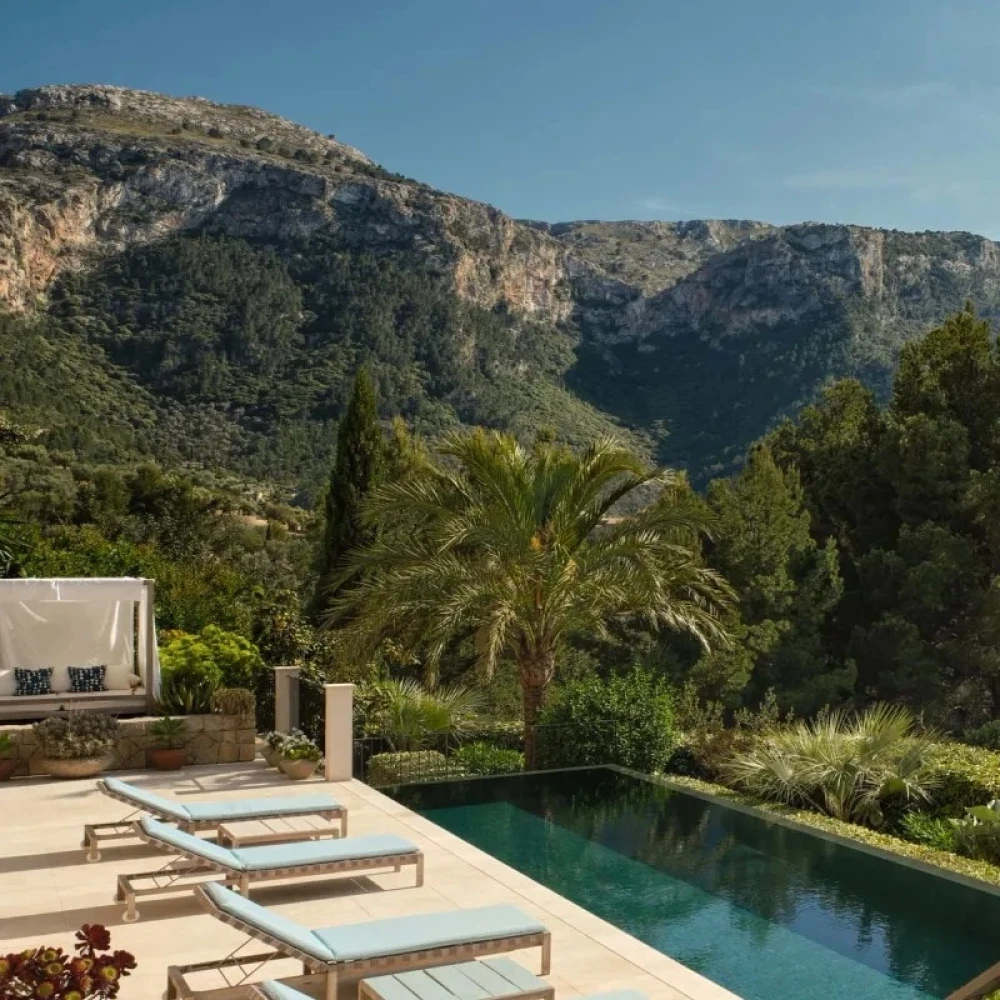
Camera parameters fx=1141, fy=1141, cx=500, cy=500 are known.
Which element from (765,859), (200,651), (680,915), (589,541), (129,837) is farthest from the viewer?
(589,541)

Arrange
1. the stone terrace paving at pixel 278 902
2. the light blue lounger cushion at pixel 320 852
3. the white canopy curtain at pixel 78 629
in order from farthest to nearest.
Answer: the white canopy curtain at pixel 78 629, the light blue lounger cushion at pixel 320 852, the stone terrace paving at pixel 278 902

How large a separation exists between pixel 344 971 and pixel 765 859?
461 centimetres

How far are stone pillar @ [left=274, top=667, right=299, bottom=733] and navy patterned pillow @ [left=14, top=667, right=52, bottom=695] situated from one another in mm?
2338

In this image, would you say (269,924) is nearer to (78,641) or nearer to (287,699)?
(287,699)

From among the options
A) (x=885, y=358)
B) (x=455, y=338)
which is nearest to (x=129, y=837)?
(x=455, y=338)

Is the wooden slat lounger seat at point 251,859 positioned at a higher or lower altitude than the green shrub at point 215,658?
lower

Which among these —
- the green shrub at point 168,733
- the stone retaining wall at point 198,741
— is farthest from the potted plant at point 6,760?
the green shrub at point 168,733

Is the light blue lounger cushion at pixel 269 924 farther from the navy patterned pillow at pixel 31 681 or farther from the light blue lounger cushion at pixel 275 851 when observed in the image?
the navy patterned pillow at pixel 31 681

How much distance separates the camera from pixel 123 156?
66.2m

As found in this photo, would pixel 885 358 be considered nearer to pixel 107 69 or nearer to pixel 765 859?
pixel 107 69

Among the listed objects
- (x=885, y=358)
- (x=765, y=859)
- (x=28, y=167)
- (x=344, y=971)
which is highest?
→ (x=28, y=167)

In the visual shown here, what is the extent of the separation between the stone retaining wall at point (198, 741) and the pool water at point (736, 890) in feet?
5.26

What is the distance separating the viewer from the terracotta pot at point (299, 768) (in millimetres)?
9984

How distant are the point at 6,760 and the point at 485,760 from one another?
4.64 metres
